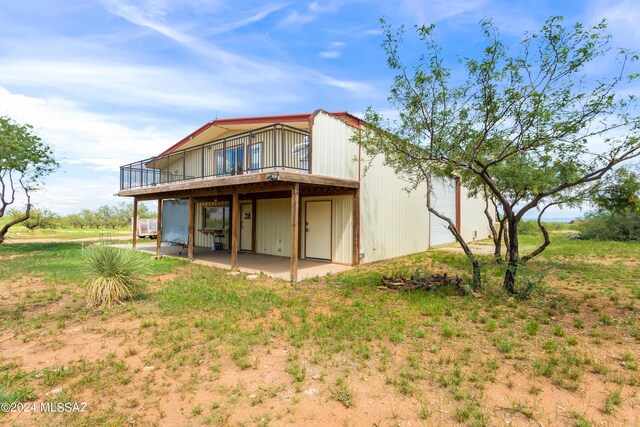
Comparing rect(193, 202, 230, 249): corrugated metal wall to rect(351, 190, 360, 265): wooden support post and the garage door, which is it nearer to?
rect(351, 190, 360, 265): wooden support post

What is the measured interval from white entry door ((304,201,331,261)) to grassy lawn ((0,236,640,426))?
4.18 meters

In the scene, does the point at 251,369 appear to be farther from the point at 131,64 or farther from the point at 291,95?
the point at 291,95

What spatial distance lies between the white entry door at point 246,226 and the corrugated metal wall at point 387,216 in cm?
543

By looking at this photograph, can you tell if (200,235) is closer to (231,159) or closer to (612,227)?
(231,159)

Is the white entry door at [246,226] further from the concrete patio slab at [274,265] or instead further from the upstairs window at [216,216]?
the concrete patio slab at [274,265]

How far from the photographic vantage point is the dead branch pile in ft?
22.0

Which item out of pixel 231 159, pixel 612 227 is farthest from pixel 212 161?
pixel 612 227

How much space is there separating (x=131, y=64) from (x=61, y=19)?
198cm

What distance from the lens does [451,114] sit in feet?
21.3

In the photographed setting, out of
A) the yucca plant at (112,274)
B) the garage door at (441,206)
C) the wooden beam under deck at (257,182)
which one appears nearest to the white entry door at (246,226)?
the wooden beam under deck at (257,182)

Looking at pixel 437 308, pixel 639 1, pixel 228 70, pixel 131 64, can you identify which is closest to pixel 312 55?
pixel 228 70

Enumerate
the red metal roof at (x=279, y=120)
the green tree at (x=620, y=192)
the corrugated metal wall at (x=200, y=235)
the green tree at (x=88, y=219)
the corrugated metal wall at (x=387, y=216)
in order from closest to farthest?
the green tree at (x=620, y=192), the red metal roof at (x=279, y=120), the corrugated metal wall at (x=387, y=216), the corrugated metal wall at (x=200, y=235), the green tree at (x=88, y=219)

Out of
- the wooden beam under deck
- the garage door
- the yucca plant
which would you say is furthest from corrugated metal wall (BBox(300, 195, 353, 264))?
the garage door

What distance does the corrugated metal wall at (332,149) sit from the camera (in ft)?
28.9
